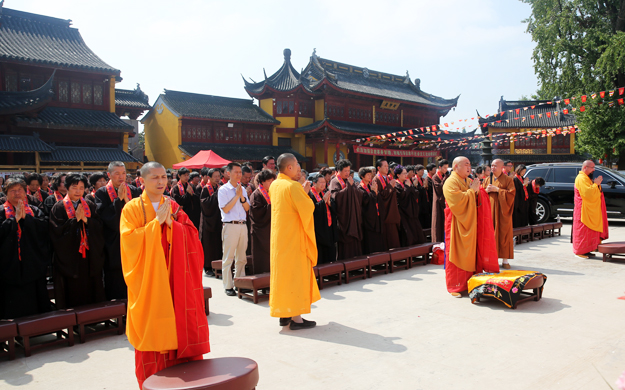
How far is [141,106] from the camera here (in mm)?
25125

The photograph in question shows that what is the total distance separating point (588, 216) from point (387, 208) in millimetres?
3491

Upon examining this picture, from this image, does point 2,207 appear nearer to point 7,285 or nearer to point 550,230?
point 7,285

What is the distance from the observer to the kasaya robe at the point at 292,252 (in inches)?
178

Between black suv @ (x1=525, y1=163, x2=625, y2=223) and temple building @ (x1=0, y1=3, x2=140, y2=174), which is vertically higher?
temple building @ (x1=0, y1=3, x2=140, y2=174)

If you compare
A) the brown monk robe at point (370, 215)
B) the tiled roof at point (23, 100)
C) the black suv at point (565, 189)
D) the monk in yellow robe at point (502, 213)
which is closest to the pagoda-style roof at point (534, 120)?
the black suv at point (565, 189)

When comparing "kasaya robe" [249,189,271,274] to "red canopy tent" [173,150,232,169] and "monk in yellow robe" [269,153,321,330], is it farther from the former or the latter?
"red canopy tent" [173,150,232,169]

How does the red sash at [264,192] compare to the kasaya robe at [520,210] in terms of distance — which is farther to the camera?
the kasaya robe at [520,210]

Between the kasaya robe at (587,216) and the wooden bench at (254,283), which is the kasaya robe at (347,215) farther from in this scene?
the kasaya robe at (587,216)

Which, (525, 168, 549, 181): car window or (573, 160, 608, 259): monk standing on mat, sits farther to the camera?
(525, 168, 549, 181): car window

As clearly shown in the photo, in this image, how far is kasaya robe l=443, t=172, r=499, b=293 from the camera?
18.7 ft

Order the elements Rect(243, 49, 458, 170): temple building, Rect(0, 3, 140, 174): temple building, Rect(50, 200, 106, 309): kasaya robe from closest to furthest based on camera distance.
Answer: Rect(50, 200, 106, 309): kasaya robe < Rect(0, 3, 140, 174): temple building < Rect(243, 49, 458, 170): temple building

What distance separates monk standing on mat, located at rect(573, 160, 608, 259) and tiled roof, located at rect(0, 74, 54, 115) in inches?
640

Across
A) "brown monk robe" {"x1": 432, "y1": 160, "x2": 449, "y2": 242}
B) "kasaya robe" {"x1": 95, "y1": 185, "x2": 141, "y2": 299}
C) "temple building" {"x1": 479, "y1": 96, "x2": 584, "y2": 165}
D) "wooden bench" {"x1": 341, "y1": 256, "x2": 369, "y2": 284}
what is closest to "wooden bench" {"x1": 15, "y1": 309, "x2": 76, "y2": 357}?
"kasaya robe" {"x1": 95, "y1": 185, "x2": 141, "y2": 299}

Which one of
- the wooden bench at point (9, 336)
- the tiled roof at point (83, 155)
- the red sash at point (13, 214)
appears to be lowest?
the wooden bench at point (9, 336)
